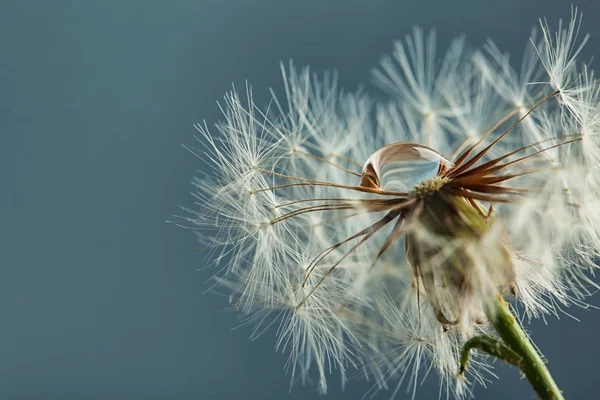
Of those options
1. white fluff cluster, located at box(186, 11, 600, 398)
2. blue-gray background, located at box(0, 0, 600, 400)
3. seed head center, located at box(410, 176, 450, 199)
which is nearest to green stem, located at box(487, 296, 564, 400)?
white fluff cluster, located at box(186, 11, 600, 398)

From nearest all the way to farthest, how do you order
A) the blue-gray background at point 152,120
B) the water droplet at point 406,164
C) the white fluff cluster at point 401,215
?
the white fluff cluster at point 401,215 → the water droplet at point 406,164 → the blue-gray background at point 152,120

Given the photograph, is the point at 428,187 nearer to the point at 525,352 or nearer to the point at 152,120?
the point at 525,352

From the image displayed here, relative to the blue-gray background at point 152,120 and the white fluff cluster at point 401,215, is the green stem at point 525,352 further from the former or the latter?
the blue-gray background at point 152,120

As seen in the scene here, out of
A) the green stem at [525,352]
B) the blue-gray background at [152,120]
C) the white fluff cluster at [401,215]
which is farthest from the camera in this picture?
the blue-gray background at [152,120]

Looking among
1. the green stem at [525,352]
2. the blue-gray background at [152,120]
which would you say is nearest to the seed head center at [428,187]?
the green stem at [525,352]

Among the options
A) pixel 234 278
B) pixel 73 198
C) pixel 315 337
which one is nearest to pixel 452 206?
pixel 315 337

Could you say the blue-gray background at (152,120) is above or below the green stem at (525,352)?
above

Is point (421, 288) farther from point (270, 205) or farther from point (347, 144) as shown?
point (347, 144)
